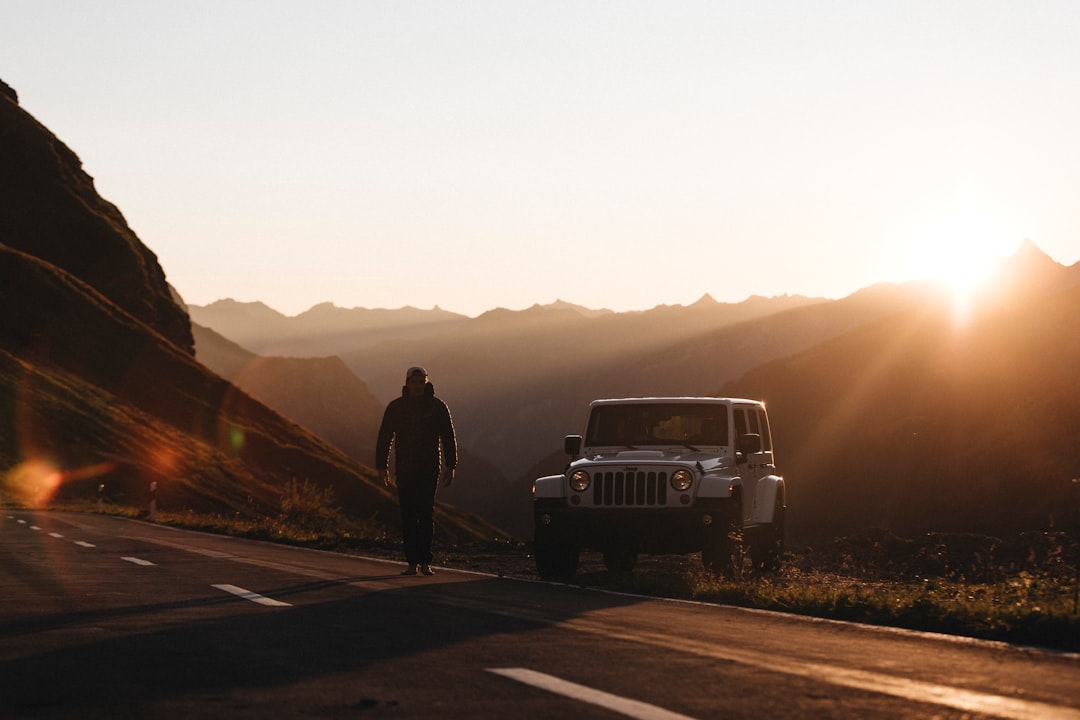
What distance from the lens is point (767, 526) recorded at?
1802 cm

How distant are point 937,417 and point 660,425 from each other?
445ft

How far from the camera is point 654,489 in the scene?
Result: 1543cm

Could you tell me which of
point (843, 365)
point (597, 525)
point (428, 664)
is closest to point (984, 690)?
point (428, 664)

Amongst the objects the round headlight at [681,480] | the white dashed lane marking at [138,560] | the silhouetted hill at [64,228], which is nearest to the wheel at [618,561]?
the round headlight at [681,480]

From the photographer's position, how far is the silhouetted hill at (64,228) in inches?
5074

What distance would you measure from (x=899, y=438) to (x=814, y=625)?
458 ft

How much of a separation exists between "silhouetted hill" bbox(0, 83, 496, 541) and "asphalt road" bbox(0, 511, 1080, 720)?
5418 cm

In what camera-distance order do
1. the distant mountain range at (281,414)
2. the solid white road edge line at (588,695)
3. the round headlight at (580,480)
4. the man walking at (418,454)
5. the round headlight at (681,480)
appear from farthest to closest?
the distant mountain range at (281,414) < the round headlight at (580,480) < the man walking at (418,454) < the round headlight at (681,480) < the solid white road edge line at (588,695)

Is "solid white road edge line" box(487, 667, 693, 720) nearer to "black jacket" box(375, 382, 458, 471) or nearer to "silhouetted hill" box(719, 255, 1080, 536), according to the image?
"black jacket" box(375, 382, 458, 471)

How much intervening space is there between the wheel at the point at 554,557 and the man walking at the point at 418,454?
4.03 ft

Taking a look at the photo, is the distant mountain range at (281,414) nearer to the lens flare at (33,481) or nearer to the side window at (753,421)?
the lens flare at (33,481)

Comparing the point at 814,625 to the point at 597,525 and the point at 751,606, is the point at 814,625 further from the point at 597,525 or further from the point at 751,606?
the point at 597,525

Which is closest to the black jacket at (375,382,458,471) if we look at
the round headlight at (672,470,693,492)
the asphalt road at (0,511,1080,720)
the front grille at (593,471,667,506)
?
the front grille at (593,471,667,506)

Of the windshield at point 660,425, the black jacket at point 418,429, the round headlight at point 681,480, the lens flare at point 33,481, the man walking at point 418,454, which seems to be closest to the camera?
the round headlight at point 681,480
